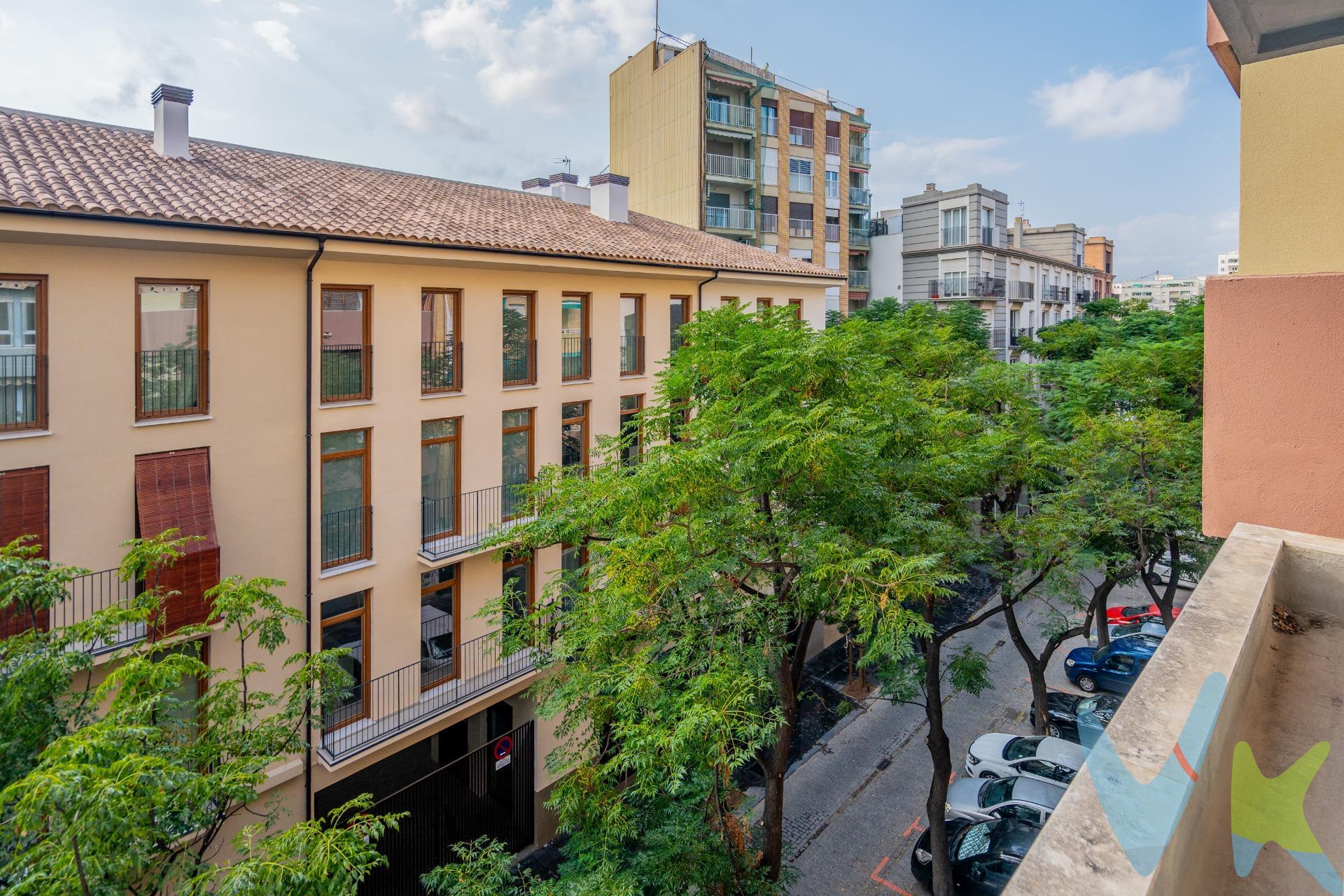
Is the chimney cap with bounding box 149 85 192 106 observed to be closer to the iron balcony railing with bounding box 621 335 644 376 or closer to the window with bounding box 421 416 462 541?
the window with bounding box 421 416 462 541

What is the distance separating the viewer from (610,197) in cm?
1889

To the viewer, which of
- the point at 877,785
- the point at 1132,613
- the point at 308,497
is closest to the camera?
the point at 308,497

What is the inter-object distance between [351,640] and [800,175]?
25.8m

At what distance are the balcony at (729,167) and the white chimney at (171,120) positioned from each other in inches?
760

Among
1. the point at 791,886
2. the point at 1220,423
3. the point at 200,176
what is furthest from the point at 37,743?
the point at 791,886

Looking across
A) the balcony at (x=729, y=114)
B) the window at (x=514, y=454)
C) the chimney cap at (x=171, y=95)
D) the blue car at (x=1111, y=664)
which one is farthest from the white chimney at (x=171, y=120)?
the blue car at (x=1111, y=664)

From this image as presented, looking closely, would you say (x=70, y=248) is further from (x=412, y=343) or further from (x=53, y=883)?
(x=53, y=883)

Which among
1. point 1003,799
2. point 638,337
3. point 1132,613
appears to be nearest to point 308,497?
point 638,337

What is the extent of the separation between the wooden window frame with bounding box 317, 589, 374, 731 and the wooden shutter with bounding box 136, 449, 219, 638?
2.05 meters

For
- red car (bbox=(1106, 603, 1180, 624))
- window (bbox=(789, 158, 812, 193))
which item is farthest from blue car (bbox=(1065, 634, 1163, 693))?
window (bbox=(789, 158, 812, 193))

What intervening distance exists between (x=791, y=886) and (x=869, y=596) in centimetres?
691

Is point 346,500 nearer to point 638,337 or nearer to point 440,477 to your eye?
point 440,477

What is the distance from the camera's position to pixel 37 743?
5.34m

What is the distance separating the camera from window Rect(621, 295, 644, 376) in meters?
16.0
